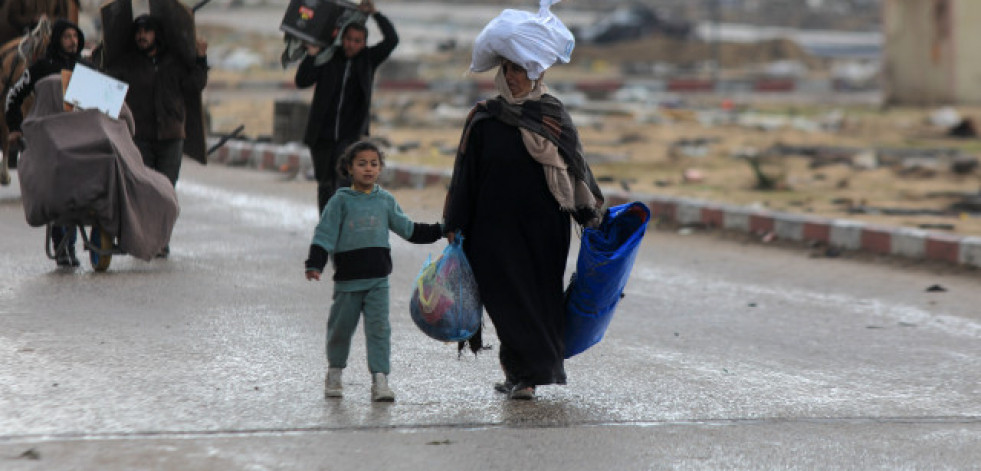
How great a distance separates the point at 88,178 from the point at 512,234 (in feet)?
12.0

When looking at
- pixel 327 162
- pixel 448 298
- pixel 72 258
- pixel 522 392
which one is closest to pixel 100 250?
pixel 72 258

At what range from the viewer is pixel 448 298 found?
607cm

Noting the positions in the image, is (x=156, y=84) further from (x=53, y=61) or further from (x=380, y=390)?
(x=380, y=390)

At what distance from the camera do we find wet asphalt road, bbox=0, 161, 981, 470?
211 inches

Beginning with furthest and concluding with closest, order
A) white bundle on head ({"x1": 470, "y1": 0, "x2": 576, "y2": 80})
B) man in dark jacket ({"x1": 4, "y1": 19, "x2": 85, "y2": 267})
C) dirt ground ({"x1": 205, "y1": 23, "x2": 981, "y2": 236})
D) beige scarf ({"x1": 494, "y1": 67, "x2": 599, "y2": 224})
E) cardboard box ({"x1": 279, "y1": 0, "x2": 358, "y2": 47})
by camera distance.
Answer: dirt ground ({"x1": 205, "y1": 23, "x2": 981, "y2": 236}), cardboard box ({"x1": 279, "y1": 0, "x2": 358, "y2": 47}), man in dark jacket ({"x1": 4, "y1": 19, "x2": 85, "y2": 267}), beige scarf ({"x1": 494, "y1": 67, "x2": 599, "y2": 224}), white bundle on head ({"x1": 470, "y1": 0, "x2": 576, "y2": 80})

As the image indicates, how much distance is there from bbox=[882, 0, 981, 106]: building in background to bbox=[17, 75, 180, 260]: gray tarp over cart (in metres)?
22.3

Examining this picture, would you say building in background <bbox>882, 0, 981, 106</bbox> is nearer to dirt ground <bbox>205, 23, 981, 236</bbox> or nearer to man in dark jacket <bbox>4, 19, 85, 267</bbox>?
dirt ground <bbox>205, 23, 981, 236</bbox>

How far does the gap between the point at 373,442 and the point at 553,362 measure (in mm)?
989

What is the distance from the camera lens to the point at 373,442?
5426 millimetres

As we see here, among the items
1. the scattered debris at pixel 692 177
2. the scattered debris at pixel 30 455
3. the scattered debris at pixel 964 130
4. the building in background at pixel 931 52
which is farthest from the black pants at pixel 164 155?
the building in background at pixel 931 52

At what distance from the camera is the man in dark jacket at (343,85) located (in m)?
9.92

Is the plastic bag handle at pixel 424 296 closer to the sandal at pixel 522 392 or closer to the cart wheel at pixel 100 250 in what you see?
the sandal at pixel 522 392

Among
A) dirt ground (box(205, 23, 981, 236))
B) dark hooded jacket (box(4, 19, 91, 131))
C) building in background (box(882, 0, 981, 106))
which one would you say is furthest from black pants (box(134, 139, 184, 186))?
building in background (box(882, 0, 981, 106))

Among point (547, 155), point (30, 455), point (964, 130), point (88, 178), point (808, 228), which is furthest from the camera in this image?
point (964, 130)
